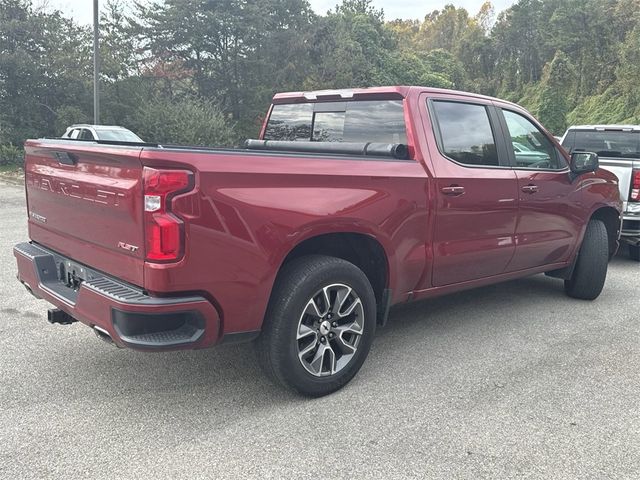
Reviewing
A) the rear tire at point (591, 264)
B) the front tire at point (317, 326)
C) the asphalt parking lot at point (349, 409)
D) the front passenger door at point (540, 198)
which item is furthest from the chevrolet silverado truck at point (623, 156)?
the front tire at point (317, 326)

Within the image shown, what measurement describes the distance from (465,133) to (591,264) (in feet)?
7.03

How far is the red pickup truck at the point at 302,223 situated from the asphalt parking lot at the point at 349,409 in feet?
1.17

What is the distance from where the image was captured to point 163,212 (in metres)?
2.77

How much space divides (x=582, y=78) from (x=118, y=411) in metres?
55.5

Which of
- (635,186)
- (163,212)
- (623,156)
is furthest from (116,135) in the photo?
(163,212)

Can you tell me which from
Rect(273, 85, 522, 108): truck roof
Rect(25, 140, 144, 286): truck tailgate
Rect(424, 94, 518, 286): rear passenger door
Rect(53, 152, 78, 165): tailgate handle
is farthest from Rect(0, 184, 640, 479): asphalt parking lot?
Rect(273, 85, 522, 108): truck roof

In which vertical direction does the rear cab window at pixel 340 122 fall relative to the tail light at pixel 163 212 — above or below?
above

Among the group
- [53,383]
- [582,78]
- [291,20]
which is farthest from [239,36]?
[53,383]

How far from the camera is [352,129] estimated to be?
14.3 feet

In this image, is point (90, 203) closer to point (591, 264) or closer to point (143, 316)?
point (143, 316)

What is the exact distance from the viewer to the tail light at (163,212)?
2.75 meters

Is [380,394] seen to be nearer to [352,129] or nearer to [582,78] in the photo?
[352,129]

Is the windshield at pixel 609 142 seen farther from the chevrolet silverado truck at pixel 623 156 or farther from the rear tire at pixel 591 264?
the rear tire at pixel 591 264

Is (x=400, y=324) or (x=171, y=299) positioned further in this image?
(x=400, y=324)
